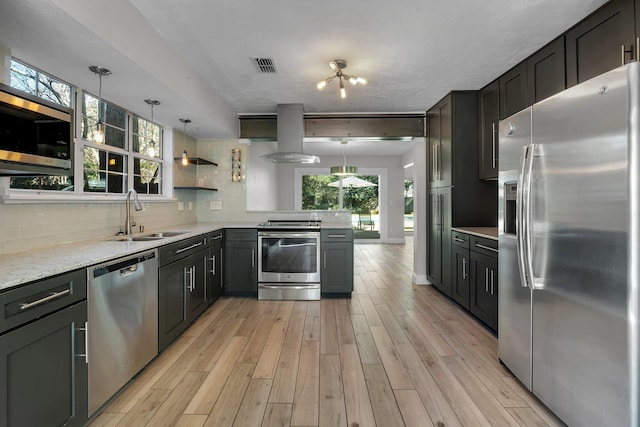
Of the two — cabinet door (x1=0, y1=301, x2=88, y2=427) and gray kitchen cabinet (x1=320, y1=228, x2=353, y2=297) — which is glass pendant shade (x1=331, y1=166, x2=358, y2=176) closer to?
gray kitchen cabinet (x1=320, y1=228, x2=353, y2=297)

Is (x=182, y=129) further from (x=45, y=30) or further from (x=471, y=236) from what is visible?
(x=471, y=236)

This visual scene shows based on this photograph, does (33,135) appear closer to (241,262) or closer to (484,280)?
(241,262)

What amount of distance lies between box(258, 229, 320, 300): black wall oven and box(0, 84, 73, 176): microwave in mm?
2373

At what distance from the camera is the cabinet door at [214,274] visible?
3.48 metres

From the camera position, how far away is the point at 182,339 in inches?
109

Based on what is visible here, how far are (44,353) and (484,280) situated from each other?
10.3 feet

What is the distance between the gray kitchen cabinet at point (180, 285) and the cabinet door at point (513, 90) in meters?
3.28

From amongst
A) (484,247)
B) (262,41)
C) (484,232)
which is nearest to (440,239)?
(484,232)

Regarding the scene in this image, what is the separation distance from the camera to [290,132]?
4.28 meters

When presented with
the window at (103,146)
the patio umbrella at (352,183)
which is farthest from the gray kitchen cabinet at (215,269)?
the patio umbrella at (352,183)

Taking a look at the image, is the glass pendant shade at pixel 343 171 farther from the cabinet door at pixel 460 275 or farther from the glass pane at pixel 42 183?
the glass pane at pixel 42 183

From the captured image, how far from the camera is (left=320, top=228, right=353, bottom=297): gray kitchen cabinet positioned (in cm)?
394

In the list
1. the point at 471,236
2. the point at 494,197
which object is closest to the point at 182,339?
the point at 471,236

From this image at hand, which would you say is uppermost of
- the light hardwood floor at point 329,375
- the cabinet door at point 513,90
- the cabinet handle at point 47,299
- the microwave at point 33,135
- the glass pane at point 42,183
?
the cabinet door at point 513,90
